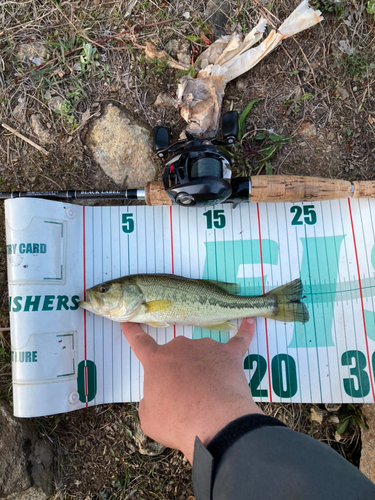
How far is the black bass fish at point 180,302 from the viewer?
269 cm

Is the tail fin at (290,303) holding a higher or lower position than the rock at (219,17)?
lower

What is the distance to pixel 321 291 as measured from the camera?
2.93 meters

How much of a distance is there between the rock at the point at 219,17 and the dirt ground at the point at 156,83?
0.05 m

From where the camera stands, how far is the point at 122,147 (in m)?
3.11

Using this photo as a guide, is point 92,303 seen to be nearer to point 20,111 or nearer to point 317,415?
point 20,111

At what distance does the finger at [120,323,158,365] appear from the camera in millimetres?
2493

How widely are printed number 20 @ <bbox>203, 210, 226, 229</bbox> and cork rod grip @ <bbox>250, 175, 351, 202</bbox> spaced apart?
1.21 feet

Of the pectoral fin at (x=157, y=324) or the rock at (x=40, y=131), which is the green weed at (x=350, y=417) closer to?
the pectoral fin at (x=157, y=324)

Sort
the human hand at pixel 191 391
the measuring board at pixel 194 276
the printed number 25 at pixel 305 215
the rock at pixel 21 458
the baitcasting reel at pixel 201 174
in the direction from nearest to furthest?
the human hand at pixel 191 391
the baitcasting reel at pixel 201 174
the rock at pixel 21 458
the measuring board at pixel 194 276
the printed number 25 at pixel 305 215

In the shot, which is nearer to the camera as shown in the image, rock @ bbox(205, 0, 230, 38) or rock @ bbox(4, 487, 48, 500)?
rock @ bbox(4, 487, 48, 500)

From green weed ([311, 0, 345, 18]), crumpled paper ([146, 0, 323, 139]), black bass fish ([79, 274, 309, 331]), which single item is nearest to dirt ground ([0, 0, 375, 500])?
green weed ([311, 0, 345, 18])

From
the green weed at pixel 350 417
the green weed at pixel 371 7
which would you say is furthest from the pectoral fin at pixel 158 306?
the green weed at pixel 371 7

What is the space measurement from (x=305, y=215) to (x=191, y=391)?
1.91 m

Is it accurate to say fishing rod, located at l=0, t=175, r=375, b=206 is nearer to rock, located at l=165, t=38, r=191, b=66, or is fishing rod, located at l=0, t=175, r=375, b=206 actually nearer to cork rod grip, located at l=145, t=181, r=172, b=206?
cork rod grip, located at l=145, t=181, r=172, b=206
